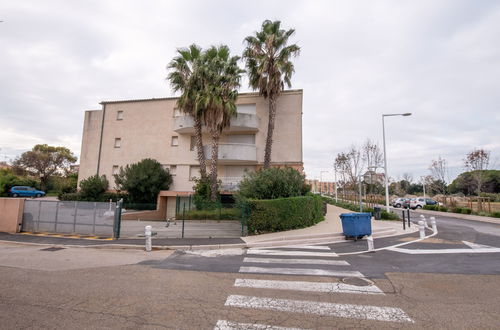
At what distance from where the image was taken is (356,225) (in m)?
10.3

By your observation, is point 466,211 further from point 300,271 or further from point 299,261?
point 300,271

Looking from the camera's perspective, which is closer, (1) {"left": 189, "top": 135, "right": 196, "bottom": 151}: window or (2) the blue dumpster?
(2) the blue dumpster

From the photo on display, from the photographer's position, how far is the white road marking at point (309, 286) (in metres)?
4.88

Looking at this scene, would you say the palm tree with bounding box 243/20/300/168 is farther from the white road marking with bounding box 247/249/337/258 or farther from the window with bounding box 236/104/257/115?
the white road marking with bounding box 247/249/337/258

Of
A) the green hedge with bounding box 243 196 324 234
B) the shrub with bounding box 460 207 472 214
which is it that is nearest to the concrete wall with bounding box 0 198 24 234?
the green hedge with bounding box 243 196 324 234

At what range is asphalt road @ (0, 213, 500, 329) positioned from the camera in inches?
143

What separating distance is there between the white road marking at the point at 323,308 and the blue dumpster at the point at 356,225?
259 inches

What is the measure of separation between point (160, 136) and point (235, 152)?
26.9ft

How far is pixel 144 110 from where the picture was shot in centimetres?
2400

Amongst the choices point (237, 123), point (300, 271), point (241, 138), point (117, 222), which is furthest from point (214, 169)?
Result: point (300, 271)

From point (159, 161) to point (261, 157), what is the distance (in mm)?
9565

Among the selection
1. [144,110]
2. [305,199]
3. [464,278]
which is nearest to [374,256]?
[464,278]

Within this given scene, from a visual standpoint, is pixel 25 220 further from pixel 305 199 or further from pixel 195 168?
pixel 305 199

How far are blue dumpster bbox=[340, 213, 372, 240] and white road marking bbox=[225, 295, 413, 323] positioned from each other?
6.59m
